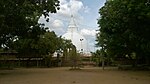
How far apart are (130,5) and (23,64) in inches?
1334

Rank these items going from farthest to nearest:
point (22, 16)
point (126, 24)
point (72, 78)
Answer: point (126, 24)
point (22, 16)
point (72, 78)

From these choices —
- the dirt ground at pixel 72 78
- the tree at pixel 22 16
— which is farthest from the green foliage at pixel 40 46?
the dirt ground at pixel 72 78

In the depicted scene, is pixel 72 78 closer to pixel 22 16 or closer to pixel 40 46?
pixel 22 16

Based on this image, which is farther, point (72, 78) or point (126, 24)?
point (126, 24)

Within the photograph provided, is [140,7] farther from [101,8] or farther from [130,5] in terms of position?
[101,8]

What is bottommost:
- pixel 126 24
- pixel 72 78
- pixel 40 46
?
pixel 72 78

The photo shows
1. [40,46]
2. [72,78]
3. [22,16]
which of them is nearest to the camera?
[72,78]

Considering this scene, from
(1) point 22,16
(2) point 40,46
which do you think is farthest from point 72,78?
(2) point 40,46

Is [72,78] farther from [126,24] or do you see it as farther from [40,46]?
[40,46]

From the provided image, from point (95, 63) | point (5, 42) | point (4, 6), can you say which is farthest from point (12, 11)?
point (95, 63)

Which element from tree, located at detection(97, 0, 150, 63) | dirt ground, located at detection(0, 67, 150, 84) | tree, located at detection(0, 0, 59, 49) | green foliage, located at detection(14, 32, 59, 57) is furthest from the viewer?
green foliage, located at detection(14, 32, 59, 57)

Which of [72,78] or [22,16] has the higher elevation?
[22,16]

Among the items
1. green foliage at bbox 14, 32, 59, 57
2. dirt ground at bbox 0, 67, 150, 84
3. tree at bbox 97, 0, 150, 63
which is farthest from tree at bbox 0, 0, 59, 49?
green foliage at bbox 14, 32, 59, 57

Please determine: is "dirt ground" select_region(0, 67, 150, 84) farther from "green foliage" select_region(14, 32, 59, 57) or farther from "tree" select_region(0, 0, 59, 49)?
"green foliage" select_region(14, 32, 59, 57)
